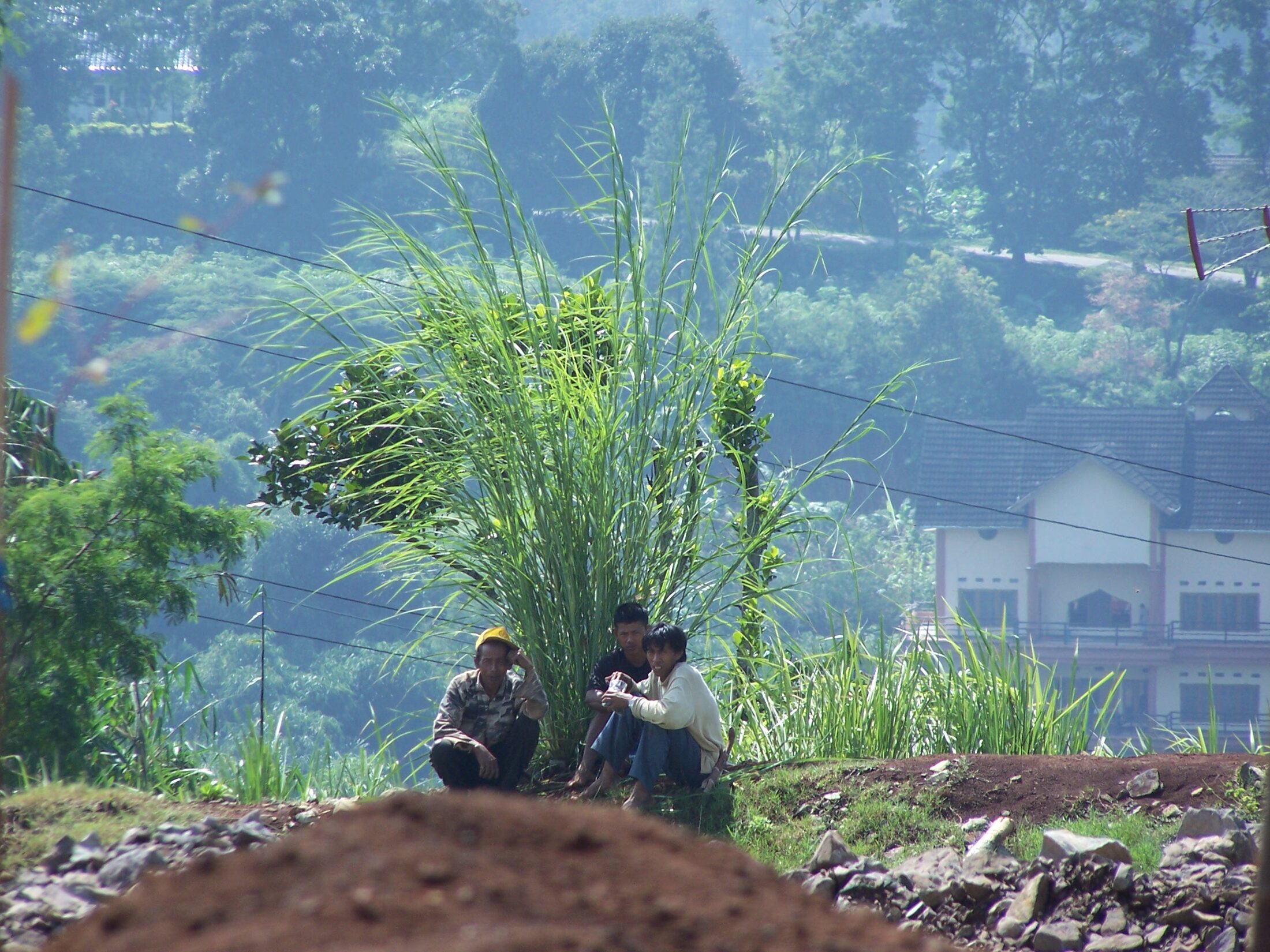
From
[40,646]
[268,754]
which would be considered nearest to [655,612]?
[268,754]

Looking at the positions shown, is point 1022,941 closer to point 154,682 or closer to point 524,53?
point 154,682

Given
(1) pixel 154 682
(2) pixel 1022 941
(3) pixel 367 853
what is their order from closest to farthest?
(3) pixel 367 853 < (2) pixel 1022 941 < (1) pixel 154 682

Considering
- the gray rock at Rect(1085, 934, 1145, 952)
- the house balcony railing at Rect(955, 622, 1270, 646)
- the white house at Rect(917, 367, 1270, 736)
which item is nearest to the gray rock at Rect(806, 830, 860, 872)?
the gray rock at Rect(1085, 934, 1145, 952)

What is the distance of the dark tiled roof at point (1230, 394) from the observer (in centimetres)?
4456

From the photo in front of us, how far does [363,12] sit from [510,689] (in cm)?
6244

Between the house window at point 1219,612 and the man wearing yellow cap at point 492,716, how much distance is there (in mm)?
40308

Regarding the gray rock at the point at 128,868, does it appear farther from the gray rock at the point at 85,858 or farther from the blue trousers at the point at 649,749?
the blue trousers at the point at 649,749

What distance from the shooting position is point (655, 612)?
539 centimetres

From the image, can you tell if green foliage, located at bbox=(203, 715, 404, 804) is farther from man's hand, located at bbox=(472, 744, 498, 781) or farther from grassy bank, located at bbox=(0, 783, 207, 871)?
man's hand, located at bbox=(472, 744, 498, 781)

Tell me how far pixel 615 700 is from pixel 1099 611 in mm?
40454

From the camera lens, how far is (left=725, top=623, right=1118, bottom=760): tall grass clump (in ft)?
18.7

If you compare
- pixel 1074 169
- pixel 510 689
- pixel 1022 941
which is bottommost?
pixel 1022 941

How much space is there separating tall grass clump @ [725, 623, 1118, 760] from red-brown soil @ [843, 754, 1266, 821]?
560mm

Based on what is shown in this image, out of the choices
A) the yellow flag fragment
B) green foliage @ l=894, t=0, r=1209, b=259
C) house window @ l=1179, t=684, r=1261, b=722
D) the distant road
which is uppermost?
green foliage @ l=894, t=0, r=1209, b=259
